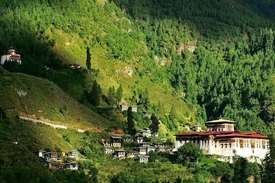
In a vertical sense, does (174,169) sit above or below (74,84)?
below

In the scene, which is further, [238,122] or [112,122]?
[238,122]

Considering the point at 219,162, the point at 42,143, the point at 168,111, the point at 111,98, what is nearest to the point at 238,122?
the point at 168,111

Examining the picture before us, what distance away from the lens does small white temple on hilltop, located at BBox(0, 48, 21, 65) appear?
549ft

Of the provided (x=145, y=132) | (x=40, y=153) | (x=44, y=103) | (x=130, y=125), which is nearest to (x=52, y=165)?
(x=40, y=153)

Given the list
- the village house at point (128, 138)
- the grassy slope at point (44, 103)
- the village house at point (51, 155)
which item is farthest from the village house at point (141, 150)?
the village house at point (51, 155)

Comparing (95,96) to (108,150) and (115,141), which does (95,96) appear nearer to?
(115,141)

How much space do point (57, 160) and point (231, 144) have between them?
35555 millimetres

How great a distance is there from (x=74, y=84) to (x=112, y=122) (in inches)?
818

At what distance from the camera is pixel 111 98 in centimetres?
17588

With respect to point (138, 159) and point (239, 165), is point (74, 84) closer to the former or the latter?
point (138, 159)

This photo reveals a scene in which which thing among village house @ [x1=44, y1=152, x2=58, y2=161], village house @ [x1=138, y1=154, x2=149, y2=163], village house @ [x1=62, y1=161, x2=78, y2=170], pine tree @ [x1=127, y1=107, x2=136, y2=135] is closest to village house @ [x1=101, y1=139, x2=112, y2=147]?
village house @ [x1=138, y1=154, x2=149, y2=163]

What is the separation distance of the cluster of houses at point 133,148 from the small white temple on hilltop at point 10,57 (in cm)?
3472

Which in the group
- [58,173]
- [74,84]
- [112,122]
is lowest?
[58,173]

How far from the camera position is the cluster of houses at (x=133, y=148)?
139 m
